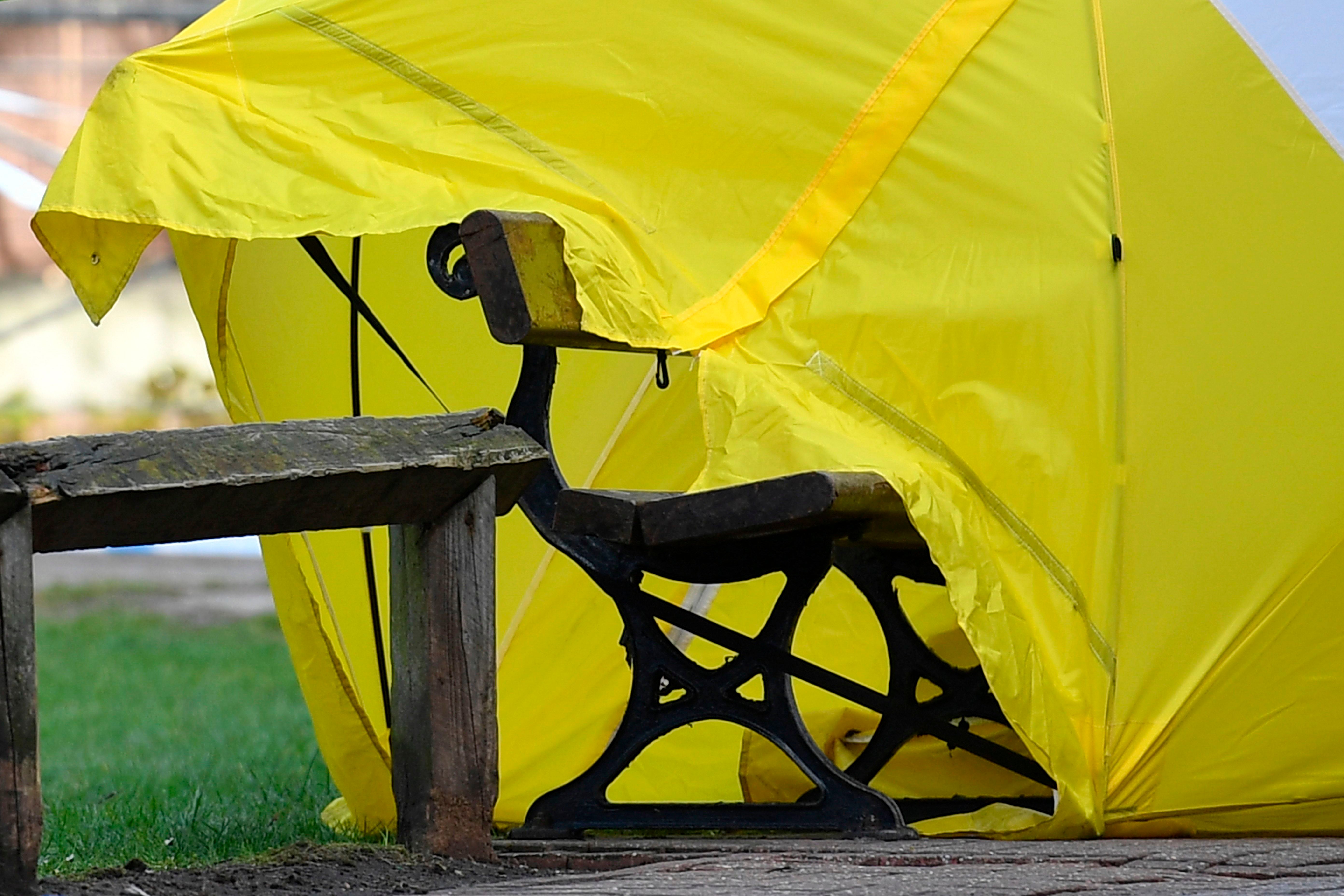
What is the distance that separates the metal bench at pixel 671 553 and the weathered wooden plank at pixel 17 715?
1.27 meters

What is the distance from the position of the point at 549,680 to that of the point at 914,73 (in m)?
1.80

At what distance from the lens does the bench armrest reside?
3443 millimetres

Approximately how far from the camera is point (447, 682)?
9.49ft

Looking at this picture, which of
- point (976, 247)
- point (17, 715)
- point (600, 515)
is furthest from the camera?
point (976, 247)

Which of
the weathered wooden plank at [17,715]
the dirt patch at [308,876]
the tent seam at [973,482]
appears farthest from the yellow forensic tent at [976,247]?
the weathered wooden plank at [17,715]

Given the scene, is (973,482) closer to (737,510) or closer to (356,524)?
(737,510)

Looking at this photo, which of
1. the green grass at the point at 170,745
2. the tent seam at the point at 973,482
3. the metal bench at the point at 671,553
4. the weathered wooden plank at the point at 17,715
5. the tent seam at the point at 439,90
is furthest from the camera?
the tent seam at the point at 439,90

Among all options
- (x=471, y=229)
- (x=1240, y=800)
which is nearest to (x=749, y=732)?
(x=1240, y=800)

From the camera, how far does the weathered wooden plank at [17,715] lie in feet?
7.68

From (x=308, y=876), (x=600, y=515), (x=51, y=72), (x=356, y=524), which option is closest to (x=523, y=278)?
(x=600, y=515)

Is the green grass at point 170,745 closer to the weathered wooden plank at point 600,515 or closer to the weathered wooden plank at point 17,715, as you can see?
the weathered wooden plank at point 17,715

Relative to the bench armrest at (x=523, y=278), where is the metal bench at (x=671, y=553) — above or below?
below

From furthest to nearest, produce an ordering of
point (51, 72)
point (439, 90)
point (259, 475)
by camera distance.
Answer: point (51, 72), point (439, 90), point (259, 475)

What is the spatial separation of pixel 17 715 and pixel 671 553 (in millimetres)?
1604
